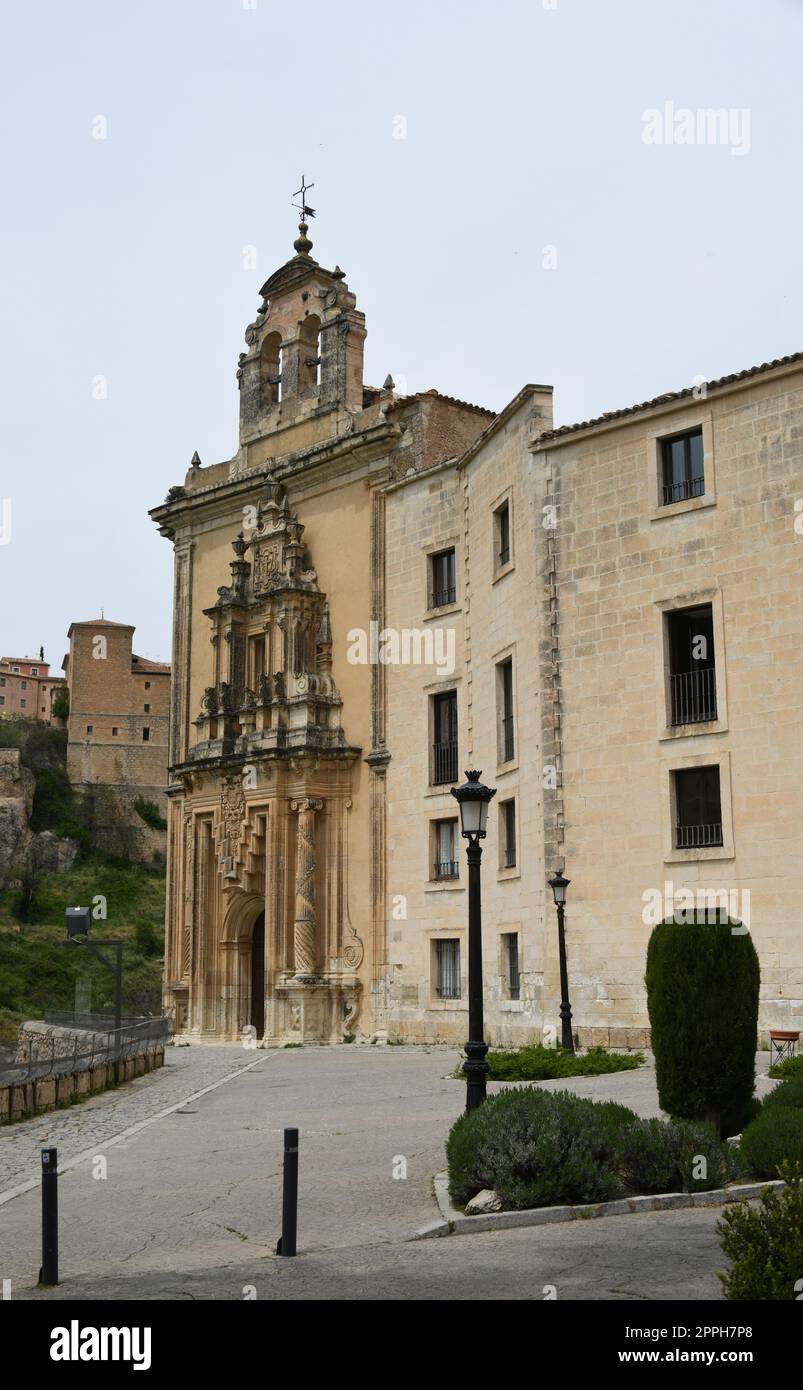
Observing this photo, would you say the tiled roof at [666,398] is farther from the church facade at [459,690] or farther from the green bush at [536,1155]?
the green bush at [536,1155]

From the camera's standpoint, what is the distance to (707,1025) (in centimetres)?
1137

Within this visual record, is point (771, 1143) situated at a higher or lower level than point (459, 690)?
lower

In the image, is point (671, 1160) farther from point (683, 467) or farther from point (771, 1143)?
point (683, 467)

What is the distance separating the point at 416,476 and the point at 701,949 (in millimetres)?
21674

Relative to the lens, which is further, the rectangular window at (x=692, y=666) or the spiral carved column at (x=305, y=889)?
the spiral carved column at (x=305, y=889)

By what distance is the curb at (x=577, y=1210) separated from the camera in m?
9.25

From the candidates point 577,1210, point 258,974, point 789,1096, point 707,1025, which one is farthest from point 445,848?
point 577,1210

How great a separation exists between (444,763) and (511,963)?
205 inches

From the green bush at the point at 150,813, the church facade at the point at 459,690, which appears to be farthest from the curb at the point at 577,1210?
the green bush at the point at 150,813

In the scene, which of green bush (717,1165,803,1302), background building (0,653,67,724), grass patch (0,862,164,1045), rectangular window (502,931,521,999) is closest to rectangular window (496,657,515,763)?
rectangular window (502,931,521,999)

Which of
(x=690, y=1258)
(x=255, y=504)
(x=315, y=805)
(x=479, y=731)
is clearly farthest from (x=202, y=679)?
(x=690, y=1258)

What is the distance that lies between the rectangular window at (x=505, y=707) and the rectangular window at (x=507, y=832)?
936mm
